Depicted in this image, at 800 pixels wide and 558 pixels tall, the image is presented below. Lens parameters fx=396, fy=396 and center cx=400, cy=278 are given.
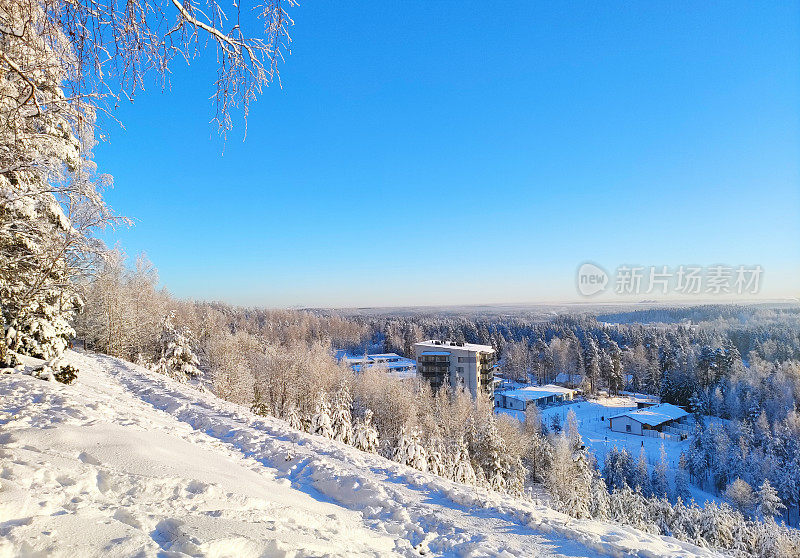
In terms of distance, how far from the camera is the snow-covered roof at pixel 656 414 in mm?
40094

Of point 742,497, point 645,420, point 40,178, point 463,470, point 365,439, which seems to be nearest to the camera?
point 40,178

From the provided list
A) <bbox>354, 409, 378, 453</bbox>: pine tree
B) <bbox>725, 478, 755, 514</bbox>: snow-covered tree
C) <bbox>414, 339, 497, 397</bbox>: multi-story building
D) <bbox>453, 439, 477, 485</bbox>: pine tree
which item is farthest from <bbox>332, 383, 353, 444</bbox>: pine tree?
<bbox>725, 478, 755, 514</bbox>: snow-covered tree

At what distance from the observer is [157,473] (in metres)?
3.82

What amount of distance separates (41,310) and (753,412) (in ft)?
174

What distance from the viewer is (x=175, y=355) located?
84.1 feet

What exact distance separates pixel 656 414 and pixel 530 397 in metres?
13.1

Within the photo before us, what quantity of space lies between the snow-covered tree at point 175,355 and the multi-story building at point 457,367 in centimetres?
2063

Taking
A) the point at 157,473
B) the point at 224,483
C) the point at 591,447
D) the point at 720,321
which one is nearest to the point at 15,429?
the point at 157,473

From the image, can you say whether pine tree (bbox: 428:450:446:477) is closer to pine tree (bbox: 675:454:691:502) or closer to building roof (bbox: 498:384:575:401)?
pine tree (bbox: 675:454:691:502)

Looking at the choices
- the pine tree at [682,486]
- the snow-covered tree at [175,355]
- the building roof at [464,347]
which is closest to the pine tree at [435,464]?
the snow-covered tree at [175,355]

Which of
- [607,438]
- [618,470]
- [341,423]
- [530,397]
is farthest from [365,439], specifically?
[530,397]

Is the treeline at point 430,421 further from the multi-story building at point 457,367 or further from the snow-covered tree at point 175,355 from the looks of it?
the multi-story building at point 457,367

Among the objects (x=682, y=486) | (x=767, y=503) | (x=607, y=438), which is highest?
(x=767, y=503)

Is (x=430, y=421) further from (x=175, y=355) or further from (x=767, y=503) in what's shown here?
(x=767, y=503)
